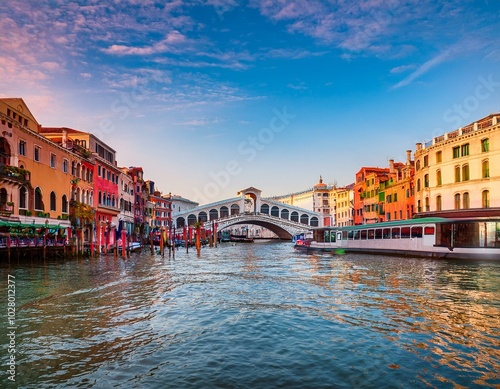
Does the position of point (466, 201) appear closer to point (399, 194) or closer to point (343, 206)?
point (399, 194)

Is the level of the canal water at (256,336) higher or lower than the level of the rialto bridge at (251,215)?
lower

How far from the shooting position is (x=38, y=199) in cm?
2600

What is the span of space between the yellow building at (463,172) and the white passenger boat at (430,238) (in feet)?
16.2

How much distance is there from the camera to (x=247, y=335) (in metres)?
8.02

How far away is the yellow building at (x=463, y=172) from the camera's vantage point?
2900 cm

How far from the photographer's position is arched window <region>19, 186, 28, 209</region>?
944 inches

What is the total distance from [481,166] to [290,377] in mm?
28445

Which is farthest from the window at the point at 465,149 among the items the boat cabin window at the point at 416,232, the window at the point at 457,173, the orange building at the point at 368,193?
the orange building at the point at 368,193

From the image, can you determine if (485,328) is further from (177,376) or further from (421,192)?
(421,192)

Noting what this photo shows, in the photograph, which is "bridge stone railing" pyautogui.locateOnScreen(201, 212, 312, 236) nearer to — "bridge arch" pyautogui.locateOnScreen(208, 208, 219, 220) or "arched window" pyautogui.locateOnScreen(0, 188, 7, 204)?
"bridge arch" pyautogui.locateOnScreen(208, 208, 219, 220)

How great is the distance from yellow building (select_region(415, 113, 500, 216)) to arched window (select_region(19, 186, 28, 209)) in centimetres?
2746

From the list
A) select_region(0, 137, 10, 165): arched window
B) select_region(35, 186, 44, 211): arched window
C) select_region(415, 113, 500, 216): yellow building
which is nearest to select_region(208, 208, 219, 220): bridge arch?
select_region(415, 113, 500, 216): yellow building

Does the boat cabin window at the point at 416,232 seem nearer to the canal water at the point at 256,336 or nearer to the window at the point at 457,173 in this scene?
the window at the point at 457,173

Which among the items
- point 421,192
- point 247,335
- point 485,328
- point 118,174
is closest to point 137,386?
point 247,335
